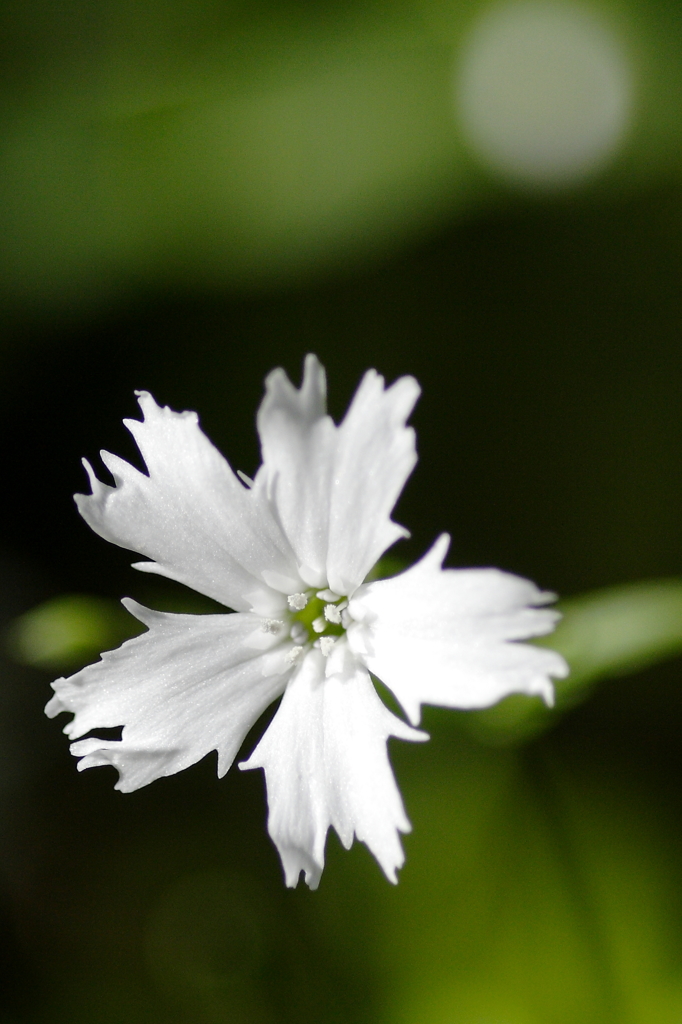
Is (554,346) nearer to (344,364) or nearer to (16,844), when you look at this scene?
(344,364)

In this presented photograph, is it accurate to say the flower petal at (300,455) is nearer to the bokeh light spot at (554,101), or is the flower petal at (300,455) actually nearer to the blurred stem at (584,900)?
the blurred stem at (584,900)

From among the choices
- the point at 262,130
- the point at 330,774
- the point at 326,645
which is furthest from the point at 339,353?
the point at 330,774

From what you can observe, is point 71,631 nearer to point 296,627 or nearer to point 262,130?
point 296,627

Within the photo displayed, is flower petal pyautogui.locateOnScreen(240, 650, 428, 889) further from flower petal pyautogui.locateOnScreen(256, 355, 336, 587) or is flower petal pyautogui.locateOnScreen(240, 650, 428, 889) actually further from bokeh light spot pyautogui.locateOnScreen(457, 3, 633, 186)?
bokeh light spot pyautogui.locateOnScreen(457, 3, 633, 186)

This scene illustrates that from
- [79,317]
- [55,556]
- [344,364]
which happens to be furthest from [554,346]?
[55,556]

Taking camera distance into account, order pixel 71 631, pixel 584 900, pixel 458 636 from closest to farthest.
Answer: pixel 458 636
pixel 71 631
pixel 584 900

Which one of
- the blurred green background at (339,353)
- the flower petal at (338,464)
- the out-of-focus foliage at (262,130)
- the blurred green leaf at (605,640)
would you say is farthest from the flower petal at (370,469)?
the out-of-focus foliage at (262,130)
